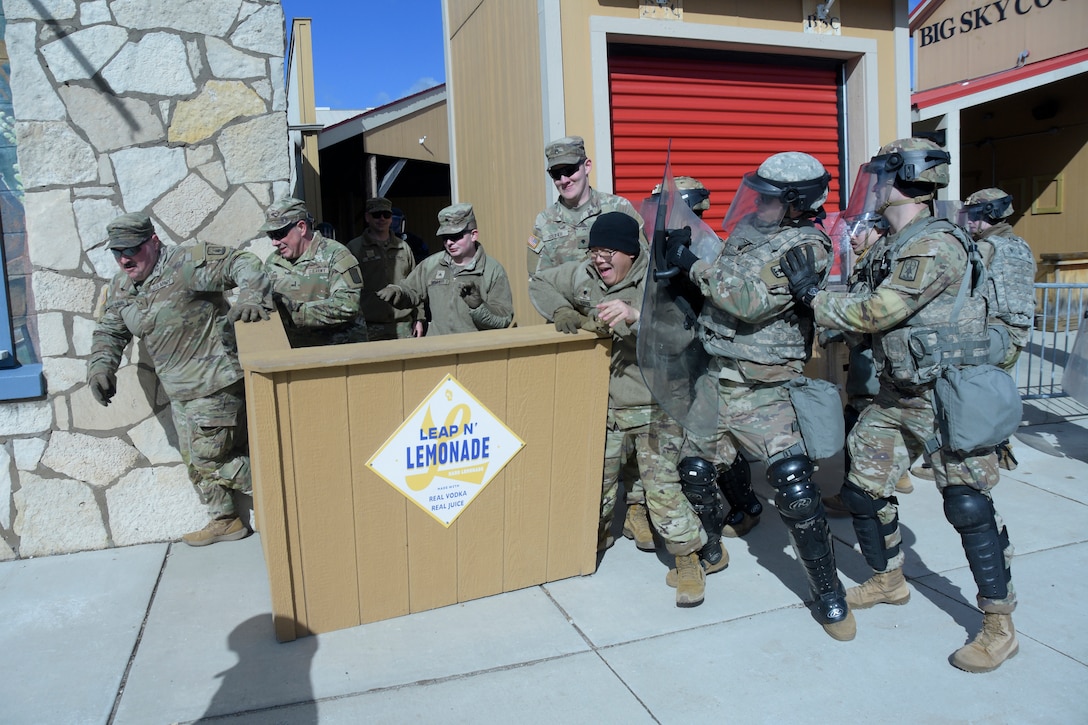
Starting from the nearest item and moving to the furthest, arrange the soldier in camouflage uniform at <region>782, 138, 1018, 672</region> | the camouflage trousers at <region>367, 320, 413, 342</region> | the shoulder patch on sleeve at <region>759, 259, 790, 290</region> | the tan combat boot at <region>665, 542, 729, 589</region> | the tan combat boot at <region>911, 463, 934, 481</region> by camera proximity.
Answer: the soldier in camouflage uniform at <region>782, 138, 1018, 672</region>
the shoulder patch on sleeve at <region>759, 259, 790, 290</region>
the tan combat boot at <region>665, 542, 729, 589</region>
the tan combat boot at <region>911, 463, 934, 481</region>
the camouflage trousers at <region>367, 320, 413, 342</region>

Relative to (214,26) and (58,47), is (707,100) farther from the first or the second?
(58,47)

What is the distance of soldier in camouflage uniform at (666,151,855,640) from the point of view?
121 inches

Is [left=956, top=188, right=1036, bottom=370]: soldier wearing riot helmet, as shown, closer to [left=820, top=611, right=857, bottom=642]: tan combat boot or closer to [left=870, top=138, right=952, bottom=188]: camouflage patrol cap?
[left=870, top=138, right=952, bottom=188]: camouflage patrol cap

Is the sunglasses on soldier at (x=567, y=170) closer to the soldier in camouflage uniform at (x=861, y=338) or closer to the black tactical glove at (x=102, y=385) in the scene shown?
the soldier in camouflage uniform at (x=861, y=338)

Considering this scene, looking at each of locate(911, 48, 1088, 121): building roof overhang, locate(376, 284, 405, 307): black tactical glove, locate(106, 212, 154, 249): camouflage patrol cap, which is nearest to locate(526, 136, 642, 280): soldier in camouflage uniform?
locate(376, 284, 405, 307): black tactical glove

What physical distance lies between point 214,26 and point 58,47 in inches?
30.8

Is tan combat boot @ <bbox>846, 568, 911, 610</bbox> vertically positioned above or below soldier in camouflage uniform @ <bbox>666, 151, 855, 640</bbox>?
below

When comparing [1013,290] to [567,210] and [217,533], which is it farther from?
[217,533]

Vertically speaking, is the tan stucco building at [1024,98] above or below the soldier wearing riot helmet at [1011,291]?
above

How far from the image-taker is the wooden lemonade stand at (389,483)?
10.0ft

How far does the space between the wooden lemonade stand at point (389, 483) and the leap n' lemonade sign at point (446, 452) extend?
0.11 ft

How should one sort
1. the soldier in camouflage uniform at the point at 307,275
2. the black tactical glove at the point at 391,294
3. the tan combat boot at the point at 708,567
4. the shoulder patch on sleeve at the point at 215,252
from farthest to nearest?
the black tactical glove at the point at 391,294
the soldier in camouflage uniform at the point at 307,275
the shoulder patch on sleeve at the point at 215,252
the tan combat boot at the point at 708,567

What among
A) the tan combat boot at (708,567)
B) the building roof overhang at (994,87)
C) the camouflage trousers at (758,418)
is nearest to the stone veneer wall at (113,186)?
the tan combat boot at (708,567)

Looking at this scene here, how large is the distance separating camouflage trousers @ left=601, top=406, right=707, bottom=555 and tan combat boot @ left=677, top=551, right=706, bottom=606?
48 millimetres
